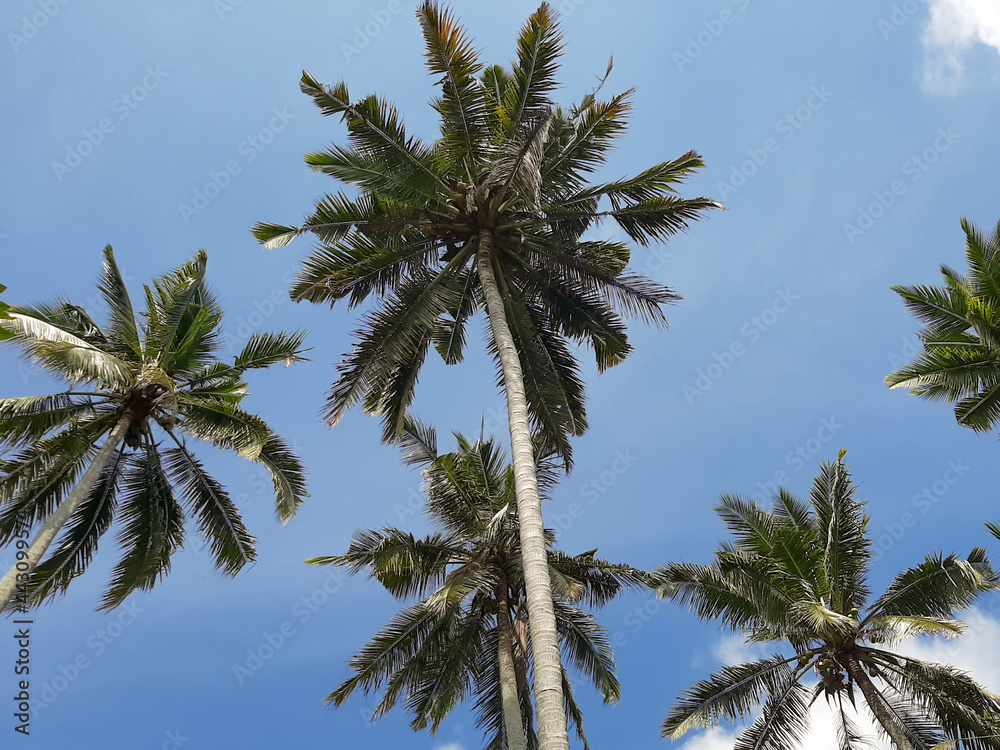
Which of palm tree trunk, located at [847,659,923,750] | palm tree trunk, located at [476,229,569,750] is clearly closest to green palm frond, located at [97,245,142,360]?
palm tree trunk, located at [476,229,569,750]

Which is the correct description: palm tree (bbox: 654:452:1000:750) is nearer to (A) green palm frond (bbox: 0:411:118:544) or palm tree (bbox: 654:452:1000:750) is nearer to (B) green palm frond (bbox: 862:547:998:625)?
(B) green palm frond (bbox: 862:547:998:625)

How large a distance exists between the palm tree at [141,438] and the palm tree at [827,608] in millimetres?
9562

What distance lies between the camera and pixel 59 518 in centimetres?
1398

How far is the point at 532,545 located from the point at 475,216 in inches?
270

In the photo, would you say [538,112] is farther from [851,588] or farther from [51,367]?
[851,588]

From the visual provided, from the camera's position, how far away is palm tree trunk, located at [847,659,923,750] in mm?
14859

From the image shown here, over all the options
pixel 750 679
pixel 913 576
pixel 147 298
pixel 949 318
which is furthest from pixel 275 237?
pixel 949 318

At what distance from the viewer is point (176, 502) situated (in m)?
17.5

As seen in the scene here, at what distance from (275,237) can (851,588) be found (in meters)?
14.1

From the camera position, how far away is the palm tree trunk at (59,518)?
12.7m

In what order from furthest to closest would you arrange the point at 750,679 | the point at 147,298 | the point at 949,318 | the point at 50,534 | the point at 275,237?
1. the point at 949,318
2. the point at 147,298
3. the point at 750,679
4. the point at 275,237
5. the point at 50,534

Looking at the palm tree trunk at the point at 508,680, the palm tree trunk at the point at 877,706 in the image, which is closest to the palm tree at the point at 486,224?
the palm tree trunk at the point at 508,680

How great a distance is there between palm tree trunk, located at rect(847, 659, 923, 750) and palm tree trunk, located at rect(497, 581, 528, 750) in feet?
22.4

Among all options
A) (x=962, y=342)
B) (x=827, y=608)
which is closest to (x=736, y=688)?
(x=827, y=608)
